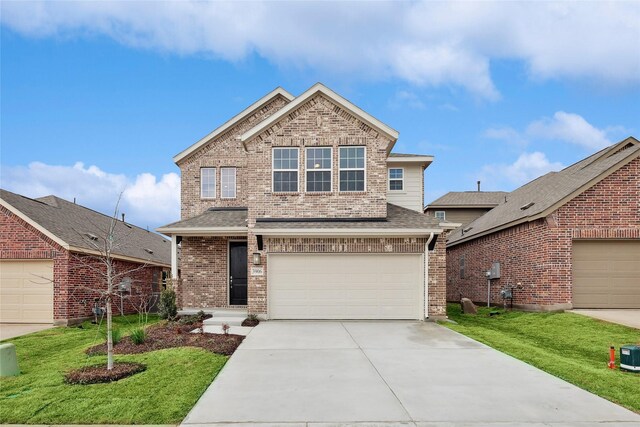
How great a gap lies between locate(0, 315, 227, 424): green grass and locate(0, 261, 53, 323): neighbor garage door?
18.1 ft

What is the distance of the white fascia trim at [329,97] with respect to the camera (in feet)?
46.4

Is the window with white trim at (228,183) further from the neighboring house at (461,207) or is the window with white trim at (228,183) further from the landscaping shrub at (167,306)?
the neighboring house at (461,207)

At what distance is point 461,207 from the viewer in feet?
92.2

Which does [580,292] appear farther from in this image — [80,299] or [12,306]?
[12,306]

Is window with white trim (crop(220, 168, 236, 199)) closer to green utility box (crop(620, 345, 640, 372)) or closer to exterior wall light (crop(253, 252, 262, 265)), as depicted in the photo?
exterior wall light (crop(253, 252, 262, 265))

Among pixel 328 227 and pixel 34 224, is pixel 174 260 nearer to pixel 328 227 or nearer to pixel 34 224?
pixel 34 224

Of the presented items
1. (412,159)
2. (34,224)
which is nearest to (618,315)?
(412,159)

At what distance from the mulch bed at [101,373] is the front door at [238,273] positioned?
8.40 m

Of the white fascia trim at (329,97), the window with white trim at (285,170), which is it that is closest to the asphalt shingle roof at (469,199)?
the white fascia trim at (329,97)

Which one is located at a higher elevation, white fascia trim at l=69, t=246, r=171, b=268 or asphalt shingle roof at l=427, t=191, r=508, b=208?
asphalt shingle roof at l=427, t=191, r=508, b=208

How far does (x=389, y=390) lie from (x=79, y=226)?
50.4 ft

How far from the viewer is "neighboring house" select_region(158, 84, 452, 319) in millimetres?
13844

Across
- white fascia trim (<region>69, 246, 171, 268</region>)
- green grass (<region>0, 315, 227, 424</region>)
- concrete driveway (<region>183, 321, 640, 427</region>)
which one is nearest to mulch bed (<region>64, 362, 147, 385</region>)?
green grass (<region>0, 315, 227, 424</region>)

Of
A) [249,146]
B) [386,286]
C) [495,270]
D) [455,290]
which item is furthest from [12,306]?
[455,290]
